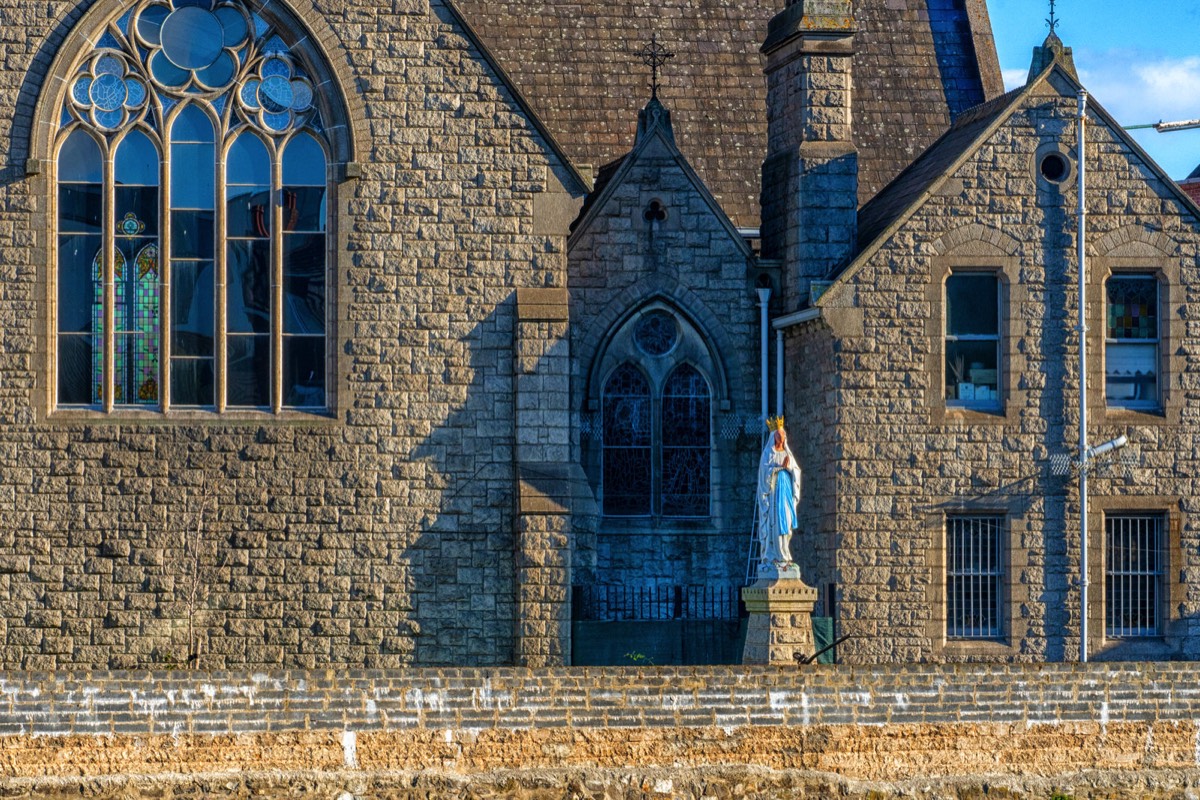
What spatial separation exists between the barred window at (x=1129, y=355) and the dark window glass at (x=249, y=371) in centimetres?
1030

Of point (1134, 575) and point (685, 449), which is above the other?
point (685, 449)

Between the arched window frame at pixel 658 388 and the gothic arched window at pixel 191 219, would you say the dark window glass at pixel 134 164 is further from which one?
the arched window frame at pixel 658 388

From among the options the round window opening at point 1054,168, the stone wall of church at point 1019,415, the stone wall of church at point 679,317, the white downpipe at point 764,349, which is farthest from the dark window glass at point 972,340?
the stone wall of church at point 679,317

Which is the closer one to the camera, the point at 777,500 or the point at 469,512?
the point at 777,500

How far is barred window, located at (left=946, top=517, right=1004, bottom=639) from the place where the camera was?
91.8ft

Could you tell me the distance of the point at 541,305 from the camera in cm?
2798

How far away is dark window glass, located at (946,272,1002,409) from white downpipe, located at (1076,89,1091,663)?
1010 mm

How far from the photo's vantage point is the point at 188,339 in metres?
28.0

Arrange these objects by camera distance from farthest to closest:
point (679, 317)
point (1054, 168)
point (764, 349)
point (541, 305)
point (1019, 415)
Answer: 1. point (679, 317)
2. point (764, 349)
3. point (1054, 168)
4. point (1019, 415)
5. point (541, 305)

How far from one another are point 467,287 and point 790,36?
5.31 metres

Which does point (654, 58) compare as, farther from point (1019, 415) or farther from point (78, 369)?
point (78, 369)

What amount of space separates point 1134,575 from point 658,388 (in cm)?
652

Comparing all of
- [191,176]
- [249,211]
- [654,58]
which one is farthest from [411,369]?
[654,58]

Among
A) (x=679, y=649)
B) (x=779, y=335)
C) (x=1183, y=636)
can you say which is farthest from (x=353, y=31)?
(x=1183, y=636)
